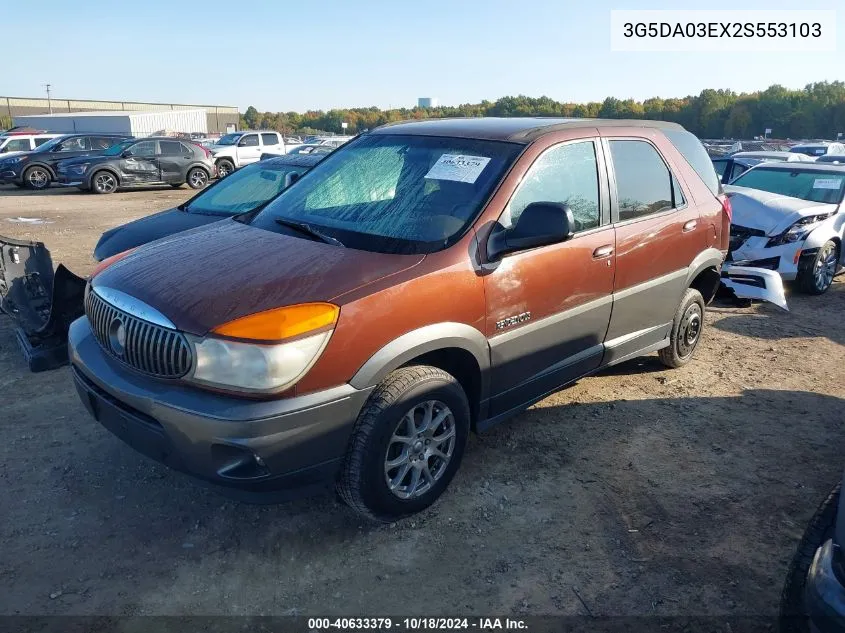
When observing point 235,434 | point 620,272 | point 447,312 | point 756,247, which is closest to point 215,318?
point 235,434

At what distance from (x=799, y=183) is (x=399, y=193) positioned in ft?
23.3

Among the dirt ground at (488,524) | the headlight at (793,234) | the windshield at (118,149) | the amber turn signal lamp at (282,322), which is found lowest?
the dirt ground at (488,524)

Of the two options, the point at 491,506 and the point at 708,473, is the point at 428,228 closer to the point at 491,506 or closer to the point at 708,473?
the point at 491,506

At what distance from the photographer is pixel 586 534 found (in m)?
3.09

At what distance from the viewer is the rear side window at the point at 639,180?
3.98 m

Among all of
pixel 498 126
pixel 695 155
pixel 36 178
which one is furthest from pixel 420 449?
pixel 36 178

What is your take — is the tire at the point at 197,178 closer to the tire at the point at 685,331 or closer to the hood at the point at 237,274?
the hood at the point at 237,274

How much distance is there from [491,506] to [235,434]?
1.45m

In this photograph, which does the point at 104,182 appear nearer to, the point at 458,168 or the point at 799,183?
the point at 799,183

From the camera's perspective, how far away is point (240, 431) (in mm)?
2480

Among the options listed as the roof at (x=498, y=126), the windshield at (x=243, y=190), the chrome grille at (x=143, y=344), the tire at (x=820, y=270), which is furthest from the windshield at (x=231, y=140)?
the chrome grille at (x=143, y=344)

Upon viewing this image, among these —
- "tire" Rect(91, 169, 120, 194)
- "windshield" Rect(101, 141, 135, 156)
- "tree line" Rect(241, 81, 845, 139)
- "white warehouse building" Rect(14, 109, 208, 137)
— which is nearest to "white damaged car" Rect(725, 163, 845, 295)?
"tire" Rect(91, 169, 120, 194)

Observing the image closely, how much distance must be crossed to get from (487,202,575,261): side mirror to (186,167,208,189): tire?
1766 cm

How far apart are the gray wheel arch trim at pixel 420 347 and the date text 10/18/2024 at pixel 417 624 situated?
94cm
